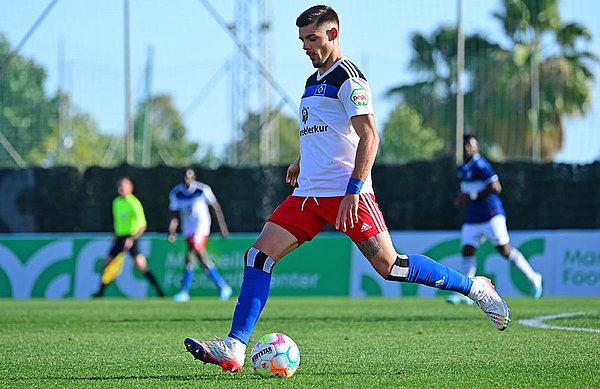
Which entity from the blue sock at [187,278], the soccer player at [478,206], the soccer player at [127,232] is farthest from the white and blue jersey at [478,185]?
the soccer player at [127,232]

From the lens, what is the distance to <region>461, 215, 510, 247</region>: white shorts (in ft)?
40.9

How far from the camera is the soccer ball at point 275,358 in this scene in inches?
218

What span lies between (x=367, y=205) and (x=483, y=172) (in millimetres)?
6783

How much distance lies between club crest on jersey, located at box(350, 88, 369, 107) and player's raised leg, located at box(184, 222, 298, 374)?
37.3 inches

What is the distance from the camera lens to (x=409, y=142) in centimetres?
2430

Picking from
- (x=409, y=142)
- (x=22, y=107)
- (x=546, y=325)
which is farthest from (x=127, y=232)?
(x=409, y=142)

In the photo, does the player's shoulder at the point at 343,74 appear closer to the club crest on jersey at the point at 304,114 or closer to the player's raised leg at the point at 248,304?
the club crest on jersey at the point at 304,114

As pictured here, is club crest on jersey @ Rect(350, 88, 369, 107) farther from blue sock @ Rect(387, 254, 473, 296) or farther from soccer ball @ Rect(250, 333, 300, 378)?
soccer ball @ Rect(250, 333, 300, 378)

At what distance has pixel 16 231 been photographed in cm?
1989

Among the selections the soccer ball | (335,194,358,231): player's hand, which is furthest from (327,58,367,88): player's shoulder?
the soccer ball

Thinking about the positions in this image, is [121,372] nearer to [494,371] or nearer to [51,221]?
[494,371]

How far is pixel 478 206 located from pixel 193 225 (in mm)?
5071

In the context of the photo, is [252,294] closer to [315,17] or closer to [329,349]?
[329,349]

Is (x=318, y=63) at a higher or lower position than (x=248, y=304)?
higher
